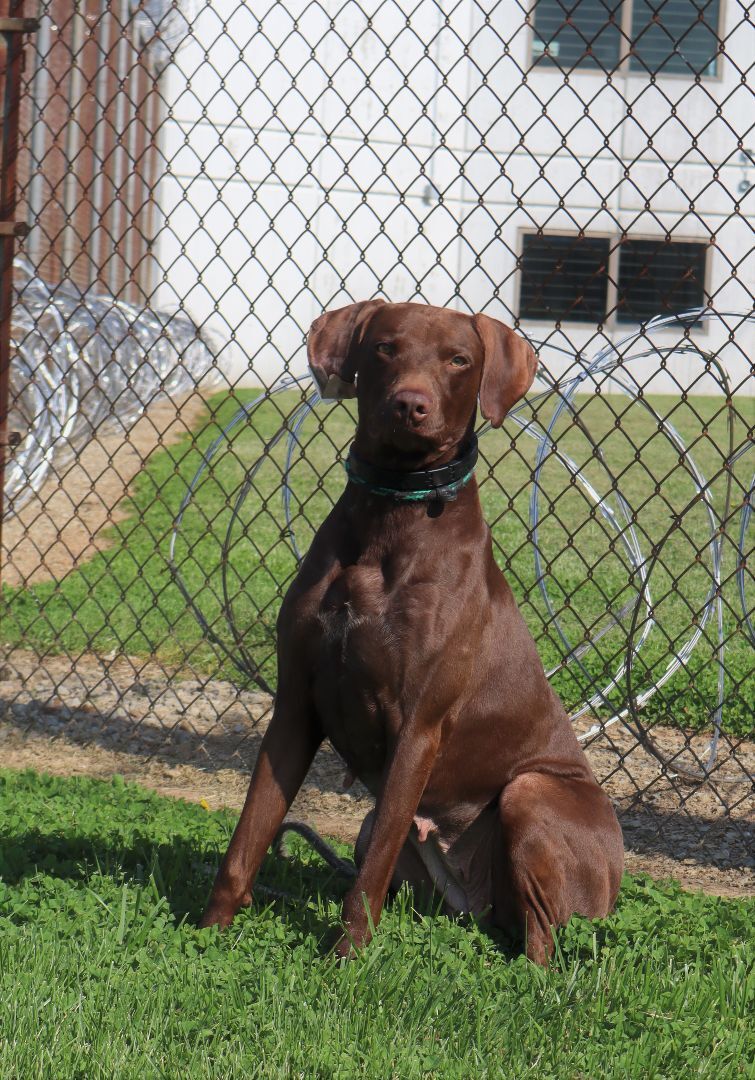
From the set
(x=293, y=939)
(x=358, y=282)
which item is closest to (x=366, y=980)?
(x=293, y=939)

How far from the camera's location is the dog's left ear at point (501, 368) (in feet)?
9.49

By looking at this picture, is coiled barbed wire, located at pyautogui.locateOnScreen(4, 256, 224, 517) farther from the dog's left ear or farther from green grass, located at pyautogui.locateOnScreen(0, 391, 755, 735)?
the dog's left ear

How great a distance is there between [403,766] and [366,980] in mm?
468

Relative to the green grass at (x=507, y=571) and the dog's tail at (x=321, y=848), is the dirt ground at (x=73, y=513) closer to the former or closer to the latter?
the green grass at (x=507, y=571)

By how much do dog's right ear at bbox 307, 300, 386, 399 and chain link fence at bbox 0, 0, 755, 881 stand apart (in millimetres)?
648

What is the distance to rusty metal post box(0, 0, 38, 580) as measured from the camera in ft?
15.5

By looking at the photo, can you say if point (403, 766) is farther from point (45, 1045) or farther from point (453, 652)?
point (45, 1045)

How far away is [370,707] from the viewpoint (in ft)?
9.37

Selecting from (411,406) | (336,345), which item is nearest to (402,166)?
(336,345)

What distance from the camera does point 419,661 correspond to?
282 cm

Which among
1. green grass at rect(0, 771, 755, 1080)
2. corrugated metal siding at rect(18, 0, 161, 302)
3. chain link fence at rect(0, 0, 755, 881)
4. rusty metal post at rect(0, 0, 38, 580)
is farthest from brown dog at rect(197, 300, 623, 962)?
corrugated metal siding at rect(18, 0, 161, 302)

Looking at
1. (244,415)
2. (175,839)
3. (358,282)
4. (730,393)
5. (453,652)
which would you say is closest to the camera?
(453,652)

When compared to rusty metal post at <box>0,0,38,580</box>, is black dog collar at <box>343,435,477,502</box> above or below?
below

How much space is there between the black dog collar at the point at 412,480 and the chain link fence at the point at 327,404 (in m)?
0.71
